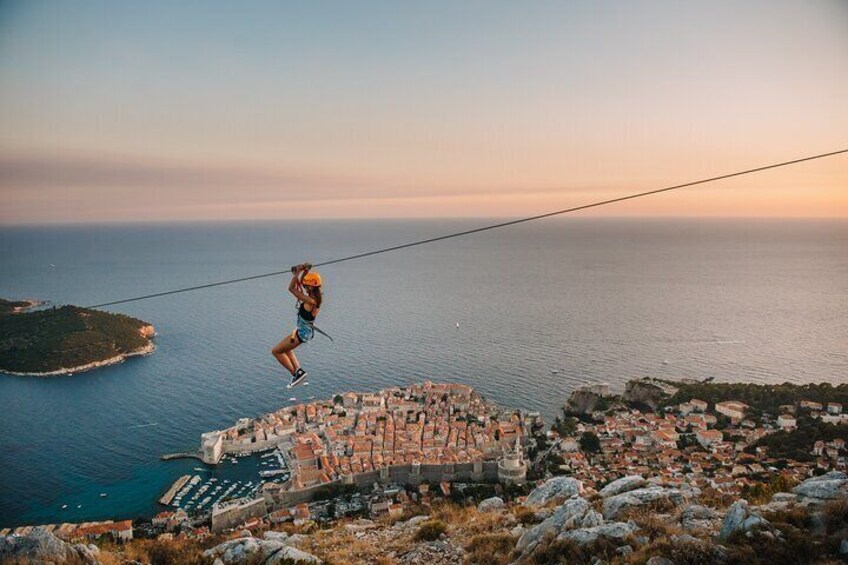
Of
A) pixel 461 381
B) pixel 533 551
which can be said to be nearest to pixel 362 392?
pixel 461 381

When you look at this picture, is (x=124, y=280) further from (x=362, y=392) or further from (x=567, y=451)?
(x=567, y=451)

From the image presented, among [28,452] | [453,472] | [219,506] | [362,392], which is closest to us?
[219,506]

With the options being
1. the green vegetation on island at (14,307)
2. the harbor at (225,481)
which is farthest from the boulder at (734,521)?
the green vegetation on island at (14,307)

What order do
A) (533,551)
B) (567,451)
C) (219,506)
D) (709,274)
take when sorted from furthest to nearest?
(709,274)
(567,451)
(219,506)
(533,551)

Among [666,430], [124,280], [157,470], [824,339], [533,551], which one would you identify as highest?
[124,280]

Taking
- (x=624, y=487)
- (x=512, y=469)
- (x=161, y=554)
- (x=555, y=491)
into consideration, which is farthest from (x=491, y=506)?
(x=512, y=469)

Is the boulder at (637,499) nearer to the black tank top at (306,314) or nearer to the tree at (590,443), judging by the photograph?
the black tank top at (306,314)

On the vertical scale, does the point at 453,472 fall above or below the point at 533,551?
below

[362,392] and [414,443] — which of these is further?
[362,392]
